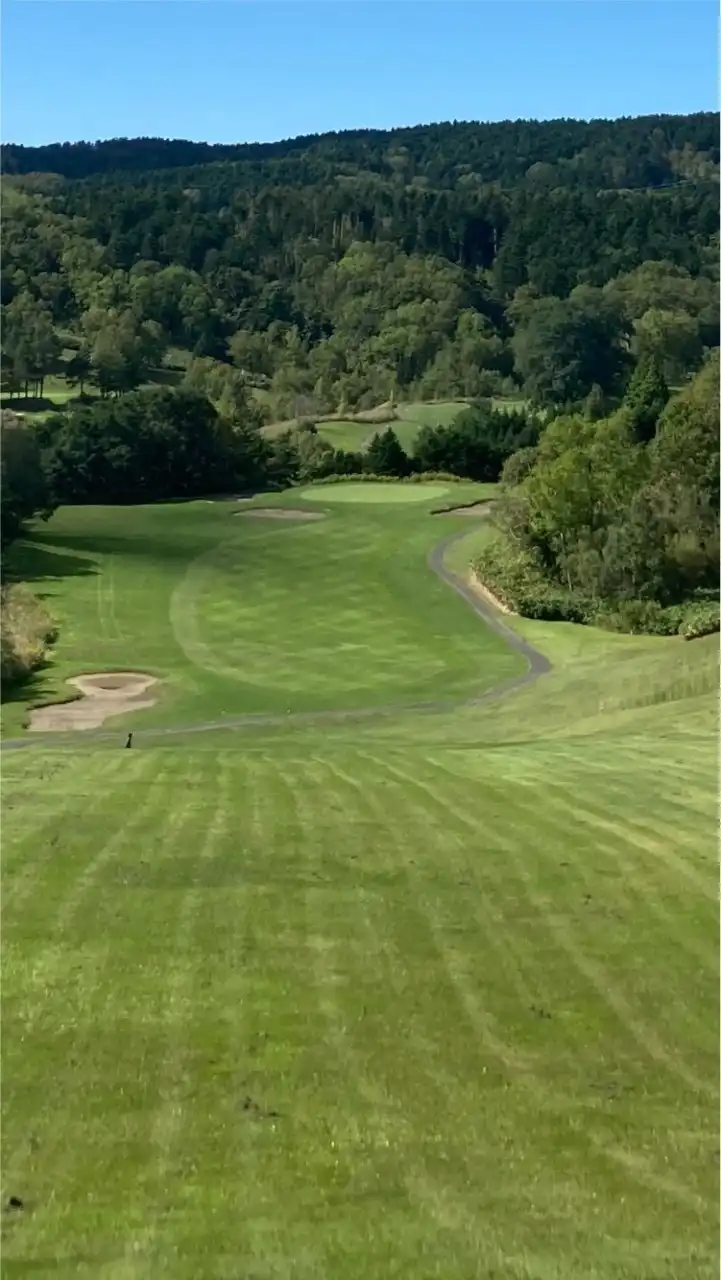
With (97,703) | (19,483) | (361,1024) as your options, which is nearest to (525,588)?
(97,703)

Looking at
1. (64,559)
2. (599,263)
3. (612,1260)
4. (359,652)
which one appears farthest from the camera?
(599,263)

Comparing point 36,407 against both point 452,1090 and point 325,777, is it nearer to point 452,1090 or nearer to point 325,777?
point 325,777

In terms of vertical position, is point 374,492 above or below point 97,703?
above

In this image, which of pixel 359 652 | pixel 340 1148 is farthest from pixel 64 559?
pixel 340 1148

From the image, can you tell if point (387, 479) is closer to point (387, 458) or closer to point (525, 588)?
point (387, 458)

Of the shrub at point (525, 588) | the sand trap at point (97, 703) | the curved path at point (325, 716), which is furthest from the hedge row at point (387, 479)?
the sand trap at point (97, 703)

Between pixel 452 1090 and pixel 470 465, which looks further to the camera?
pixel 470 465
